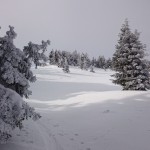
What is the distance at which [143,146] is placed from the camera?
966cm

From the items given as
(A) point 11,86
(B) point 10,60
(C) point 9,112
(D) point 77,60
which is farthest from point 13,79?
(D) point 77,60

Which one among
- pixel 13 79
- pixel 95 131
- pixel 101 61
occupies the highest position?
pixel 101 61

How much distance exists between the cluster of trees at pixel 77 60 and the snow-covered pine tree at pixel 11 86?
312 feet

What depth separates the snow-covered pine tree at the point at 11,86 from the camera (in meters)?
7.42

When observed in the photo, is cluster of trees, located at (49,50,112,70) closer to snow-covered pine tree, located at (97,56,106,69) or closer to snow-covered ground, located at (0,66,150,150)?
snow-covered pine tree, located at (97,56,106,69)

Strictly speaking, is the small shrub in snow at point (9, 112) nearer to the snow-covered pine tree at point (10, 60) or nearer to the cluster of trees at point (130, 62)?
the snow-covered pine tree at point (10, 60)

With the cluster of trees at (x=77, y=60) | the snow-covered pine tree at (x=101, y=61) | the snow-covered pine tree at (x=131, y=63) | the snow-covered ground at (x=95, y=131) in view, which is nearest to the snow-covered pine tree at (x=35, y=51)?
the snow-covered ground at (x=95, y=131)

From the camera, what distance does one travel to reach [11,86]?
9680mm

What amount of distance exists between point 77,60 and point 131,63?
371 feet

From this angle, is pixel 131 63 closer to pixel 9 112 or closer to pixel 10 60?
pixel 10 60

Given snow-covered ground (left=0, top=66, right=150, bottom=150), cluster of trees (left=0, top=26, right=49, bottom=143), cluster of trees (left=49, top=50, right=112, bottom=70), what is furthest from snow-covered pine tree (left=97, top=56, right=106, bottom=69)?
cluster of trees (left=0, top=26, right=49, bottom=143)

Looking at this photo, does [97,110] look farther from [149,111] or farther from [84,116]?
[149,111]

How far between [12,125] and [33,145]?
221 centimetres

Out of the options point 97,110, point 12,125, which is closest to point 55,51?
point 97,110
